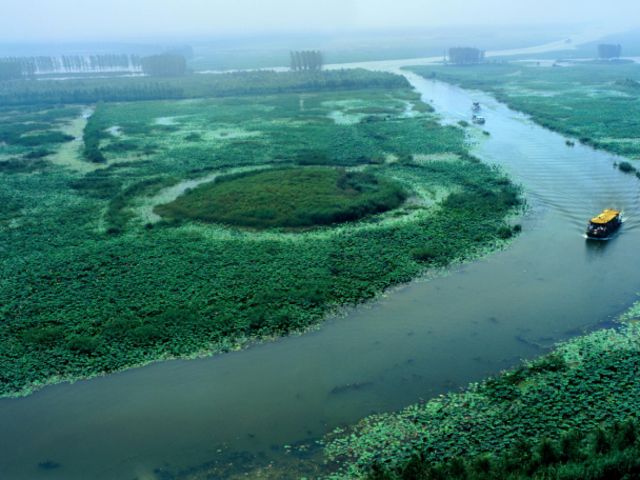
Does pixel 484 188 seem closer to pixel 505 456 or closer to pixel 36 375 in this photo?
pixel 505 456

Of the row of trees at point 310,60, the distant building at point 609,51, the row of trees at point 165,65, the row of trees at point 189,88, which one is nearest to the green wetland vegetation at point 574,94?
the distant building at point 609,51

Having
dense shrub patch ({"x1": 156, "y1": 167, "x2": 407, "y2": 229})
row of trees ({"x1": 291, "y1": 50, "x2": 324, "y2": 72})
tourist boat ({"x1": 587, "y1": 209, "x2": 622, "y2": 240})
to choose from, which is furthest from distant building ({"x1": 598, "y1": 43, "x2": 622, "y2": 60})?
tourist boat ({"x1": 587, "y1": 209, "x2": 622, "y2": 240})

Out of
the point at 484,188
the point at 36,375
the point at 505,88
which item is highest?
the point at 505,88

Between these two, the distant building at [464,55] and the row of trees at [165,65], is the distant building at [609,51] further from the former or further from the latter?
the row of trees at [165,65]

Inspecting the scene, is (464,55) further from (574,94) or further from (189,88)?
(189,88)

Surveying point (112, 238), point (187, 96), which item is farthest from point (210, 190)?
point (187, 96)

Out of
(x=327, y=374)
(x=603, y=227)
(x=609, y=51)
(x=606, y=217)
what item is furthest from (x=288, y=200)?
(x=609, y=51)
